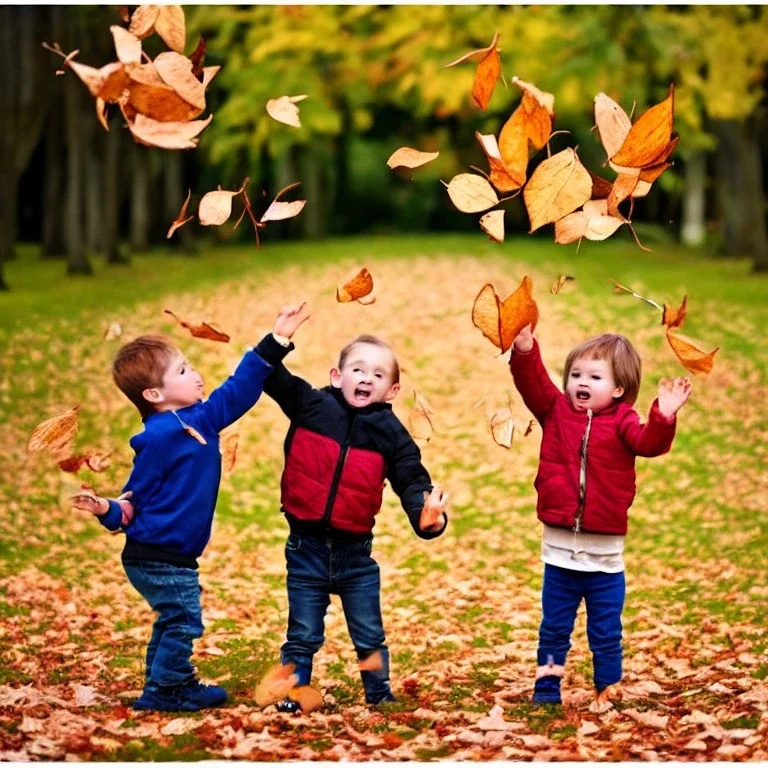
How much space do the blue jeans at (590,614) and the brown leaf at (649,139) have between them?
4.69 feet

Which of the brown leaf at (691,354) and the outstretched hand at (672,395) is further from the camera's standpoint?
the brown leaf at (691,354)

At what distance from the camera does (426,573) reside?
764cm

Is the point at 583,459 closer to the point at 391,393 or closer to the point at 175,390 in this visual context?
the point at 391,393

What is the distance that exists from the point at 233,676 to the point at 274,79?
1510cm

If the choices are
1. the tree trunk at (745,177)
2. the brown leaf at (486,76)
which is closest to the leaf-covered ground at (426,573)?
the brown leaf at (486,76)

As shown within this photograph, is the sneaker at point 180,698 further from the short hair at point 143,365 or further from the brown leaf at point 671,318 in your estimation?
the brown leaf at point 671,318

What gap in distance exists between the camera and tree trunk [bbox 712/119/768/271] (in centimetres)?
1797

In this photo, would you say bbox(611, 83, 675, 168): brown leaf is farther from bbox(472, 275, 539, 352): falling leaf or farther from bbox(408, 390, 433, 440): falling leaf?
bbox(408, 390, 433, 440): falling leaf

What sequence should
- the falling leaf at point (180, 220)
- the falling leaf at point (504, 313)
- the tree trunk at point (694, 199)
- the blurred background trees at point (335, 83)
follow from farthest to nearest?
the tree trunk at point (694, 199), the blurred background trees at point (335, 83), the falling leaf at point (504, 313), the falling leaf at point (180, 220)

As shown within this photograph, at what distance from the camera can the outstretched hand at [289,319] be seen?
14.5 ft

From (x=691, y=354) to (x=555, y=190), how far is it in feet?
2.35

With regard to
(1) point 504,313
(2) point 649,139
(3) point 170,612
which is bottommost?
(3) point 170,612

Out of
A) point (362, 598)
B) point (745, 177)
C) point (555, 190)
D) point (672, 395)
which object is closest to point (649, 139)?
point (555, 190)

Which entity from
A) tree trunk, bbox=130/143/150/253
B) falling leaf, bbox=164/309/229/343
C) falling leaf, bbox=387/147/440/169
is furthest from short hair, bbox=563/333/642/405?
tree trunk, bbox=130/143/150/253
